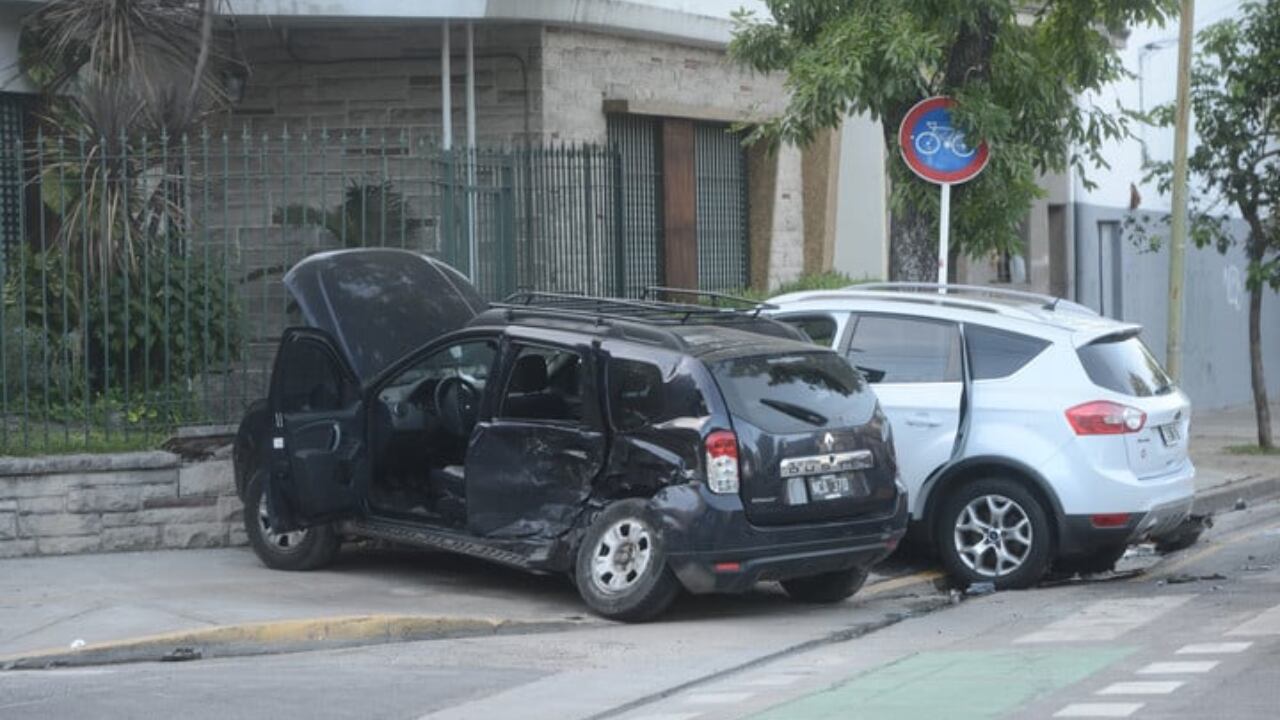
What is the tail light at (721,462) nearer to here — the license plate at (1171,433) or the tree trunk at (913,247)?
the license plate at (1171,433)

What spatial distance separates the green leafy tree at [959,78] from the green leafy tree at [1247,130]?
200 inches

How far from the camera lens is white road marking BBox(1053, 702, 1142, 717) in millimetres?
7945

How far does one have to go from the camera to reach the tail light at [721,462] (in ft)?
34.1

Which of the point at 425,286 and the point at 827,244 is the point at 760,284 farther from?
the point at 425,286

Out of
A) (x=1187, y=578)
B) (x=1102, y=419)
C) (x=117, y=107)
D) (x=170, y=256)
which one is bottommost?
(x=1187, y=578)

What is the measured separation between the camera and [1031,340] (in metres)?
12.2

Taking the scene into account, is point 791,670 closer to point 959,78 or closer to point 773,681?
point 773,681

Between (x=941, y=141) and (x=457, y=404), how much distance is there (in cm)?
468

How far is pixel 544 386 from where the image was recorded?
11273 millimetres

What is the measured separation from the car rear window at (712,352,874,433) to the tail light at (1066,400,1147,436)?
141 cm

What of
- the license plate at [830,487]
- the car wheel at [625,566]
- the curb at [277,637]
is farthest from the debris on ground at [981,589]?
the curb at [277,637]

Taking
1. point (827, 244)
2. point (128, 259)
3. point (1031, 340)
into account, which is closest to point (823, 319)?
point (1031, 340)

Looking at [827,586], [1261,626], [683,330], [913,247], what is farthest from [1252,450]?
[683,330]

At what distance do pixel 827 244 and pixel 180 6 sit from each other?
871 cm
